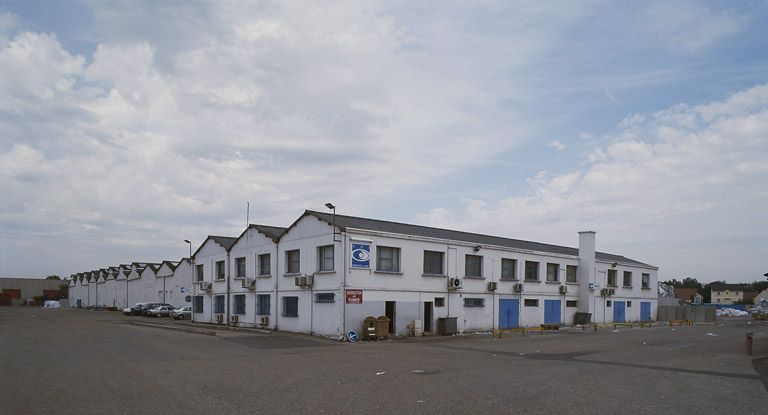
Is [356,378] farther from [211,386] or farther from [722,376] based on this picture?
[722,376]

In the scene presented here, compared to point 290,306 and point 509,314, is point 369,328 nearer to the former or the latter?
point 290,306

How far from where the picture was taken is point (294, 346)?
26469 mm

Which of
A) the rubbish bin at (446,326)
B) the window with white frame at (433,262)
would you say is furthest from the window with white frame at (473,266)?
the rubbish bin at (446,326)

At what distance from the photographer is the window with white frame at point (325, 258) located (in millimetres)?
32250

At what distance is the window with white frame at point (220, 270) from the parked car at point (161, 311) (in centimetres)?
1664

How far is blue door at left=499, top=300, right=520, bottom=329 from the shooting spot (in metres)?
39.5

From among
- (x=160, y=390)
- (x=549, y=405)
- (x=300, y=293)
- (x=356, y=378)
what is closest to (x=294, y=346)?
(x=300, y=293)

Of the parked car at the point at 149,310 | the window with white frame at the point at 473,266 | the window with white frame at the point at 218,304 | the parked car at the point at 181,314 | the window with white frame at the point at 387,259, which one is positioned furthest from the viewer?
the parked car at the point at 149,310

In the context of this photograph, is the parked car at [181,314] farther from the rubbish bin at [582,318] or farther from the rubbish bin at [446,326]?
the rubbish bin at [582,318]

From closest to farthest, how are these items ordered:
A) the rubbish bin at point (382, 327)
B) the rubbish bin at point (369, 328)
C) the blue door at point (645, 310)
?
1. the rubbish bin at point (369, 328)
2. the rubbish bin at point (382, 327)
3. the blue door at point (645, 310)

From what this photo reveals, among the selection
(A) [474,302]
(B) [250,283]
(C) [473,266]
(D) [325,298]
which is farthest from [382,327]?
(B) [250,283]

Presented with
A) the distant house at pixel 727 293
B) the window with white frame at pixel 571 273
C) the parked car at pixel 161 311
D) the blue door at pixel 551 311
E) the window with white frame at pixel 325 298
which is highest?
the window with white frame at pixel 571 273

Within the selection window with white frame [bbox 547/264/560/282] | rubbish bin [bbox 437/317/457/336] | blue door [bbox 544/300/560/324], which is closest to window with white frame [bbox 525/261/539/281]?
window with white frame [bbox 547/264/560/282]

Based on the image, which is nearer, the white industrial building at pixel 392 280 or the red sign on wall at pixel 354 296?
the red sign on wall at pixel 354 296
